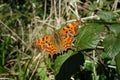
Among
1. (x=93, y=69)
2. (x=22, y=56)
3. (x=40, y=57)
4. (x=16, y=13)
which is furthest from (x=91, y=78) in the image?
(x=16, y=13)

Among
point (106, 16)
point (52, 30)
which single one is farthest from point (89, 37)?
point (52, 30)

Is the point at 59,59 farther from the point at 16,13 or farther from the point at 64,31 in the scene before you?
the point at 16,13

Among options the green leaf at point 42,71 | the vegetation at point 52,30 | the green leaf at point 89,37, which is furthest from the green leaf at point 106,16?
the green leaf at point 42,71

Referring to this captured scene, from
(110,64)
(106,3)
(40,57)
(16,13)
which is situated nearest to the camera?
(110,64)

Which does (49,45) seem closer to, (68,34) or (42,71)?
(68,34)

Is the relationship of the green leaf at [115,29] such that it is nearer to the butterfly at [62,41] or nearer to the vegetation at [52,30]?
the vegetation at [52,30]

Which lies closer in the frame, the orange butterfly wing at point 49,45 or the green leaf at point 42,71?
the orange butterfly wing at point 49,45
